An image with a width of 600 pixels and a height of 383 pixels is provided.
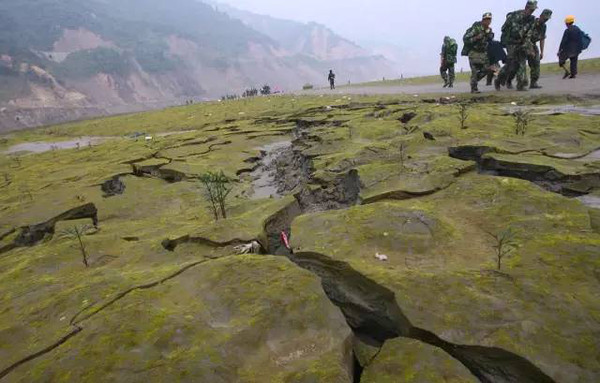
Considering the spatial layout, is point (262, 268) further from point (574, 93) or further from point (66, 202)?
point (574, 93)

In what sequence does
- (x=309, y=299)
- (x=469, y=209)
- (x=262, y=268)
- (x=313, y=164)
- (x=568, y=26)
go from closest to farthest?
(x=309, y=299) → (x=262, y=268) → (x=469, y=209) → (x=313, y=164) → (x=568, y=26)

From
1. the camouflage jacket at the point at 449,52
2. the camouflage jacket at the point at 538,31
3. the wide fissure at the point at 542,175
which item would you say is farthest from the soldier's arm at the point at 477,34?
the wide fissure at the point at 542,175

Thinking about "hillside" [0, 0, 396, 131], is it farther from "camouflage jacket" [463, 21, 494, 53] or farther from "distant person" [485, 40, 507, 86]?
"distant person" [485, 40, 507, 86]

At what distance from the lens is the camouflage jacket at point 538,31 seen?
9094mm

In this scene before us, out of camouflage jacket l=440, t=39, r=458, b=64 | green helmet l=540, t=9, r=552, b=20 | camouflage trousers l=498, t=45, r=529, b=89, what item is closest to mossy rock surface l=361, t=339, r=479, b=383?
camouflage trousers l=498, t=45, r=529, b=89

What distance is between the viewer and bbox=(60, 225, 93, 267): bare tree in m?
2.81

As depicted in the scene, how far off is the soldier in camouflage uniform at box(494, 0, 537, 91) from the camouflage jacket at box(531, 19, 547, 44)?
0.35 ft

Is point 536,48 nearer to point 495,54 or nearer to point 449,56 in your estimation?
point 495,54

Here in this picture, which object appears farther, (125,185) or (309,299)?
(125,185)

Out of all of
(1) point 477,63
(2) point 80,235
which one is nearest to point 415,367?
(2) point 80,235

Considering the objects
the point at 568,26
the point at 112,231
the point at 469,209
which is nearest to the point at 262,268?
the point at 469,209

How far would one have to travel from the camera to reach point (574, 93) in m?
7.98

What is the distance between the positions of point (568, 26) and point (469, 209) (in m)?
10.4

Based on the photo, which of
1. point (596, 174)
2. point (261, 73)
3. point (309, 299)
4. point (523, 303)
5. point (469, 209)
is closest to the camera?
point (523, 303)
